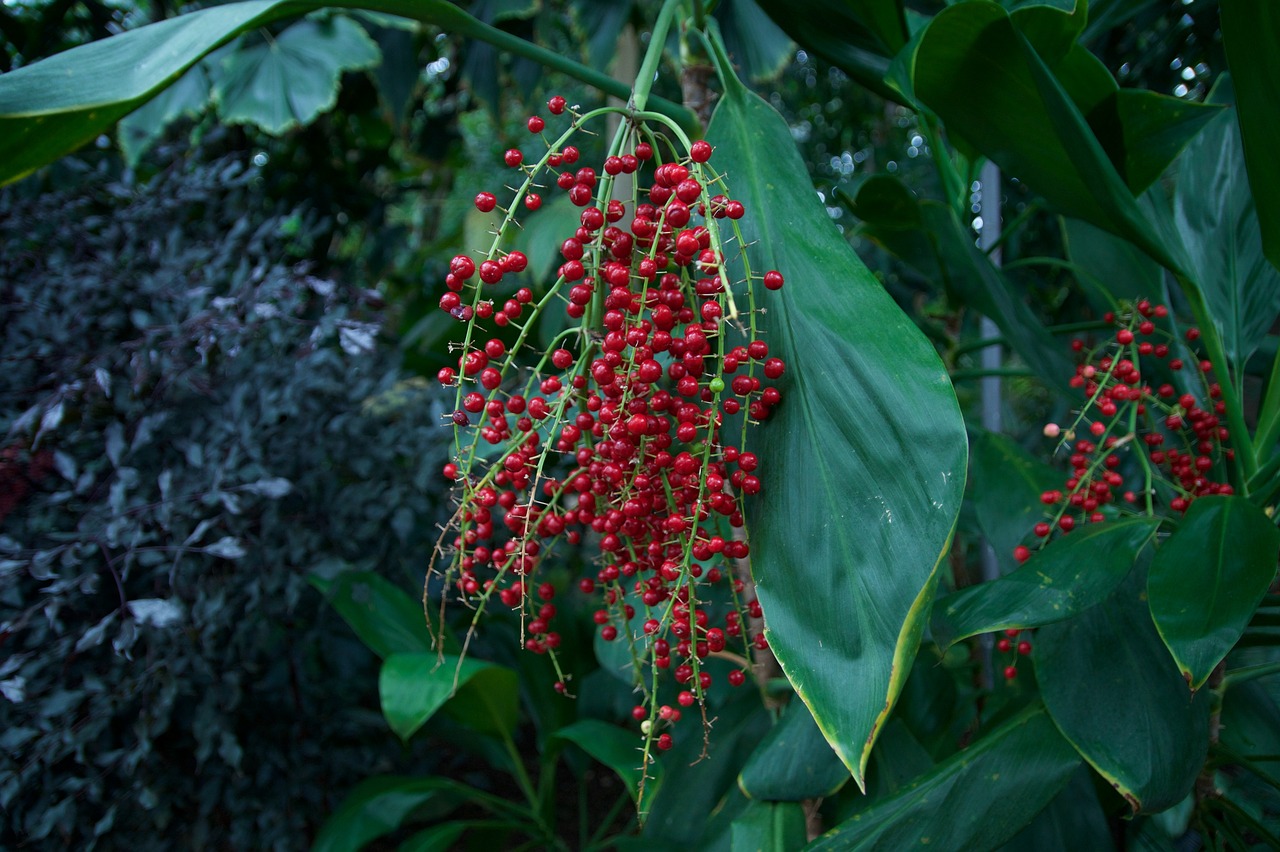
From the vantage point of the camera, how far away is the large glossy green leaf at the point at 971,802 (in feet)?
2.01

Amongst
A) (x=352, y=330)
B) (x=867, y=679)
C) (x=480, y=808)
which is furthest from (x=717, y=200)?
(x=480, y=808)

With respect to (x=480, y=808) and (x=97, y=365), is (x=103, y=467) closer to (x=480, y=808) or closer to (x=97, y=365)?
(x=97, y=365)

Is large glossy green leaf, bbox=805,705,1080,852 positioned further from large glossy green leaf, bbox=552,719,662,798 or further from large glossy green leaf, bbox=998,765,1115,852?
large glossy green leaf, bbox=552,719,662,798

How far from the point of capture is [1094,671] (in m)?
0.65

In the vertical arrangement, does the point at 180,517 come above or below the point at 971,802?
below

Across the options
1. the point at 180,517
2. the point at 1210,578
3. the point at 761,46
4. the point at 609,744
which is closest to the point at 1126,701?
the point at 1210,578

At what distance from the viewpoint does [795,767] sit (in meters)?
0.69

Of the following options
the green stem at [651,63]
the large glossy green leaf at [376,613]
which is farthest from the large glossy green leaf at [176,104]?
the green stem at [651,63]

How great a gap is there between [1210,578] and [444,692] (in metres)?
0.70

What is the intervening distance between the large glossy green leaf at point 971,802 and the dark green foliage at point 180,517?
743 millimetres

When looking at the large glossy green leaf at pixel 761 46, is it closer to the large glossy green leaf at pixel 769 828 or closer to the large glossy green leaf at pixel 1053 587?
the large glossy green leaf at pixel 1053 587

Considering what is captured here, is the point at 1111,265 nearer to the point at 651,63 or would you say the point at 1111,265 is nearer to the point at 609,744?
the point at 651,63

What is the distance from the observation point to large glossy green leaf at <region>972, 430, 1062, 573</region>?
863 millimetres

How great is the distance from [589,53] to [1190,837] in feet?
6.39
